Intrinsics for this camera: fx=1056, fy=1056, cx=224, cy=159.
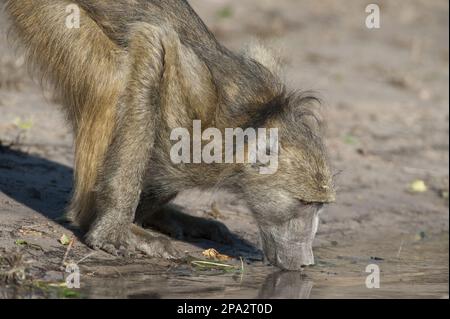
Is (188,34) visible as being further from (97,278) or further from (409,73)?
(409,73)

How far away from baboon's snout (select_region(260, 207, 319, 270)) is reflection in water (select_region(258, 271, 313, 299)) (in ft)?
0.23

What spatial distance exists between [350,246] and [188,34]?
203 cm

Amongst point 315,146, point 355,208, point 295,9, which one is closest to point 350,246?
point 355,208

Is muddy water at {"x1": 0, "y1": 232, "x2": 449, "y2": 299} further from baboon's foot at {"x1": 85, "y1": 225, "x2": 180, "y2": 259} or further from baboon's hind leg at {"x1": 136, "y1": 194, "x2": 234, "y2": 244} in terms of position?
baboon's hind leg at {"x1": 136, "y1": 194, "x2": 234, "y2": 244}

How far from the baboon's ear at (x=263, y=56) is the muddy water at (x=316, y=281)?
3.69 ft

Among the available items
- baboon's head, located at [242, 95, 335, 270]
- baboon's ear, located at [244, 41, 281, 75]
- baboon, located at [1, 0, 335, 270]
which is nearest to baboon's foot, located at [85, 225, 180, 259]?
baboon, located at [1, 0, 335, 270]

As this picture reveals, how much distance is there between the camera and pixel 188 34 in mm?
5621

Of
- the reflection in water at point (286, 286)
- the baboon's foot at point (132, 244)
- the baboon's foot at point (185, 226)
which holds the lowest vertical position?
the reflection in water at point (286, 286)

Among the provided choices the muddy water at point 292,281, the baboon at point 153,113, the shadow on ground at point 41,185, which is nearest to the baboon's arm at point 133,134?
the baboon at point 153,113

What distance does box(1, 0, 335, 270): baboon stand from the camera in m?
5.37

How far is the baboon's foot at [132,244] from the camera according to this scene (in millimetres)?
5453

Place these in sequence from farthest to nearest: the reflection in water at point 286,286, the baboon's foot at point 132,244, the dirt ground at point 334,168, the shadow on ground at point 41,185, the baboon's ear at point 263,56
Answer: the shadow on ground at point 41,185
the baboon's ear at point 263,56
the baboon's foot at point 132,244
the dirt ground at point 334,168
the reflection in water at point 286,286

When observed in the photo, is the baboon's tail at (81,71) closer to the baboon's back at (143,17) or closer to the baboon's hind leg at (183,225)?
the baboon's back at (143,17)

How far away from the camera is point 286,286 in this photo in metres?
5.34
